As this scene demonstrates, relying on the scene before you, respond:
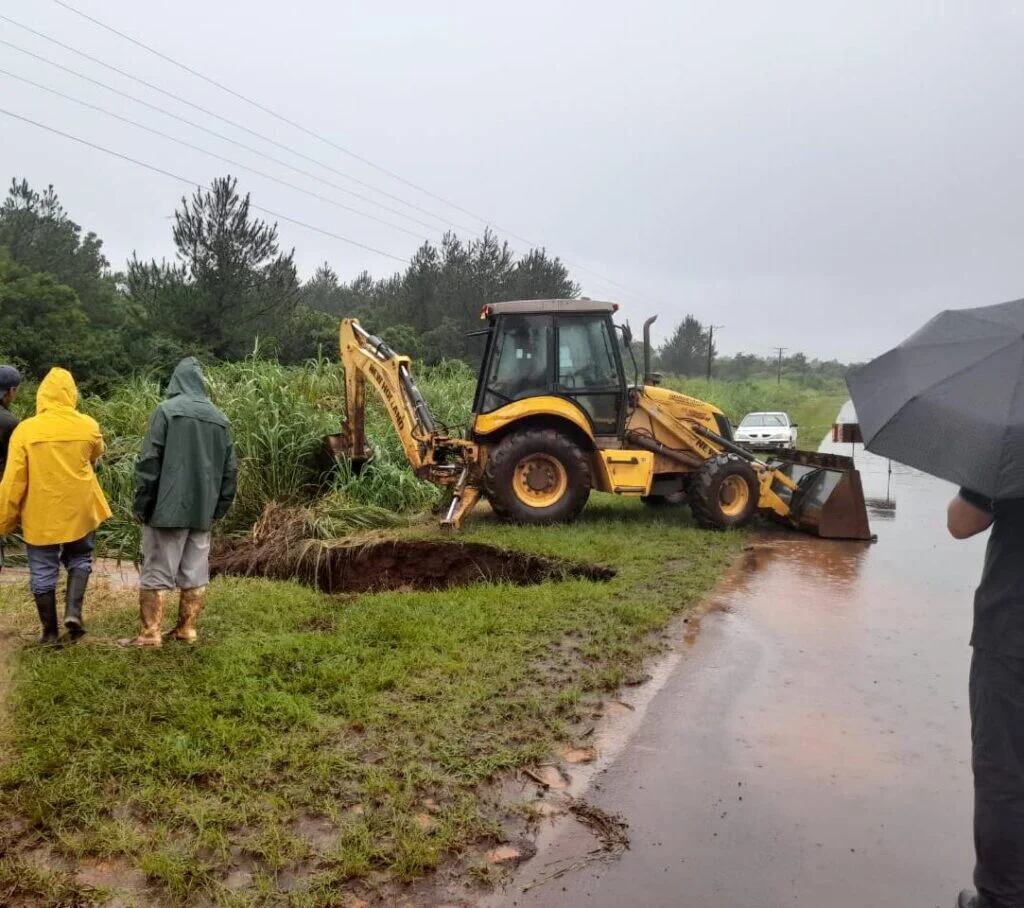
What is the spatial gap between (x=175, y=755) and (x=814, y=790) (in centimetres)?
293

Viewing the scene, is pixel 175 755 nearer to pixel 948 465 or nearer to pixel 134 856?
pixel 134 856

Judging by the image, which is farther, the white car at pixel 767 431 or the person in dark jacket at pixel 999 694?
the white car at pixel 767 431

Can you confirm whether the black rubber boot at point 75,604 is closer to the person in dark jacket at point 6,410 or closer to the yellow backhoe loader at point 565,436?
the person in dark jacket at point 6,410

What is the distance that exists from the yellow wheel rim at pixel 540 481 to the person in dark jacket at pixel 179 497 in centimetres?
514

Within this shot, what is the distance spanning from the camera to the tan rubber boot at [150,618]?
551 centimetres

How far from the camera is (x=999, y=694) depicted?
2.75 meters

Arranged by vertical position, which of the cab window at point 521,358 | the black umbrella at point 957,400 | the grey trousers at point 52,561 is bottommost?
the grey trousers at point 52,561

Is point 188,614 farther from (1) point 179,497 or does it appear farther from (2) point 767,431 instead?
(2) point 767,431

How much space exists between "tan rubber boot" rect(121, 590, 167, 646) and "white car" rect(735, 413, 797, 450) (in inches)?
755

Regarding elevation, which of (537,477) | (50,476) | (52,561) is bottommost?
(52,561)

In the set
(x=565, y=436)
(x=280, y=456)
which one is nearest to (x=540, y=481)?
(x=565, y=436)

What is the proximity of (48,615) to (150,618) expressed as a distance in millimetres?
667

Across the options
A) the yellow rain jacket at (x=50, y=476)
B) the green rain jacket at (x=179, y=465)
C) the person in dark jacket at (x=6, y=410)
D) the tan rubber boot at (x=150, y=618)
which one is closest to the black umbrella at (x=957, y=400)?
the green rain jacket at (x=179, y=465)

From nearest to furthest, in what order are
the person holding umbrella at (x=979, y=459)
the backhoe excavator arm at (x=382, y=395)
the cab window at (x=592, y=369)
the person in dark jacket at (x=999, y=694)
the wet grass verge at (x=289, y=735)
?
the person holding umbrella at (x=979, y=459)
the person in dark jacket at (x=999, y=694)
the wet grass verge at (x=289, y=735)
the backhoe excavator arm at (x=382, y=395)
the cab window at (x=592, y=369)
